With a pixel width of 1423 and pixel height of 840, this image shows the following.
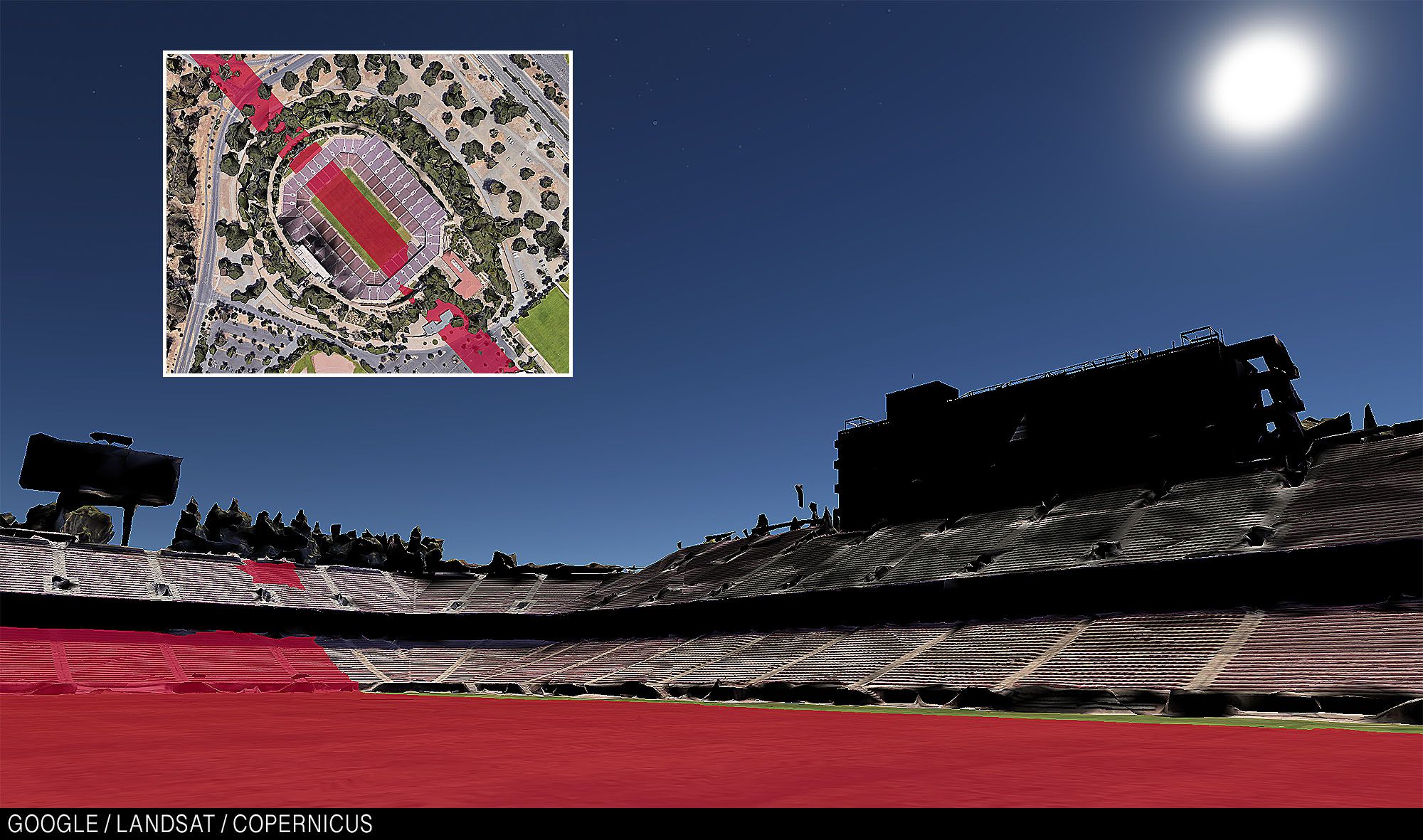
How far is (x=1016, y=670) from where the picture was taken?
34969mm

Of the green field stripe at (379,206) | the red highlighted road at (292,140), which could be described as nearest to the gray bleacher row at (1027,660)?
the green field stripe at (379,206)

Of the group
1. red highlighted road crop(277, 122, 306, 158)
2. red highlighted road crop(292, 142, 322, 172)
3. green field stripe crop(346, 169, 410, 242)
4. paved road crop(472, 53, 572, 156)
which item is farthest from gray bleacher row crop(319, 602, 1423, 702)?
red highlighted road crop(277, 122, 306, 158)

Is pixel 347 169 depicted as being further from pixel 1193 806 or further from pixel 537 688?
pixel 1193 806

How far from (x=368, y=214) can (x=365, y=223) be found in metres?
0.48

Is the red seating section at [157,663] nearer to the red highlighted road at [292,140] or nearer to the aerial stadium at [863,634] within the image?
the aerial stadium at [863,634]

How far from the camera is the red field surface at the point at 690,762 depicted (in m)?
11.0

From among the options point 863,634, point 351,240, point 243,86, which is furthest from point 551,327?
point 863,634

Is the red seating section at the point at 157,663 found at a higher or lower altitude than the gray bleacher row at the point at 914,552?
lower

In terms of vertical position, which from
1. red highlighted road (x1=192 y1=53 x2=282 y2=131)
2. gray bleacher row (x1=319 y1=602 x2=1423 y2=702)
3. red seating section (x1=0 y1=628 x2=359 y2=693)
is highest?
red highlighted road (x1=192 y1=53 x2=282 y2=131)

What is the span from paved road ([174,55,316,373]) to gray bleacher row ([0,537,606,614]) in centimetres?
2647

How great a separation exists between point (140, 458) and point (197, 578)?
12537 mm

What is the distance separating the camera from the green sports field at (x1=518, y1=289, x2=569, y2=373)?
133 ft

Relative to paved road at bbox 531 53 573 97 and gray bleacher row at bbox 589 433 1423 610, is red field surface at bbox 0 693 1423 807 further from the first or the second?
paved road at bbox 531 53 573 97

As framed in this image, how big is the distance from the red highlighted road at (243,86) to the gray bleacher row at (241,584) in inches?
1381
